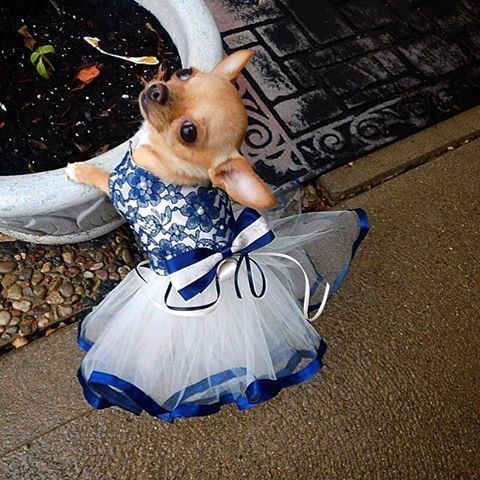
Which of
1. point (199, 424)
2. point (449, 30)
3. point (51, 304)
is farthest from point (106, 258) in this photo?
point (449, 30)

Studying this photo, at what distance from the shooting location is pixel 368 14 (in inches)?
102

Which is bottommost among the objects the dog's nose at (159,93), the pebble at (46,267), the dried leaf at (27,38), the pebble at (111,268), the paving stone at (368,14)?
the pebble at (111,268)

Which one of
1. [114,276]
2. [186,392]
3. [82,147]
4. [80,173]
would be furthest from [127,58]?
[186,392]

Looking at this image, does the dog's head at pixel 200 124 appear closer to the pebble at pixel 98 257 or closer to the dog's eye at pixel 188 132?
the dog's eye at pixel 188 132

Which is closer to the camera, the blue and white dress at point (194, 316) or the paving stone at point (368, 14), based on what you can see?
the blue and white dress at point (194, 316)

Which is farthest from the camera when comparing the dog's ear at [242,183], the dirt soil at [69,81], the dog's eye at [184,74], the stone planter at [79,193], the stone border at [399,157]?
the stone border at [399,157]

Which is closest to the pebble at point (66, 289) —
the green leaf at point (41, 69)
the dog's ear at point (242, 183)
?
the green leaf at point (41, 69)

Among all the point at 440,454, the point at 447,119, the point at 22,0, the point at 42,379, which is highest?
the point at 22,0

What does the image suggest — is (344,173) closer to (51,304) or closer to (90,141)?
(90,141)

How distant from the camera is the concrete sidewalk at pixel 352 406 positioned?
1695 mm

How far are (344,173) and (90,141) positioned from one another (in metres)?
0.92

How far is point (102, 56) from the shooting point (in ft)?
6.26

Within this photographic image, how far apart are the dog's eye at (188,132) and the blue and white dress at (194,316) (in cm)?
15

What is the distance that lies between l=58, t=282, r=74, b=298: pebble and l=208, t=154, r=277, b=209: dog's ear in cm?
86
